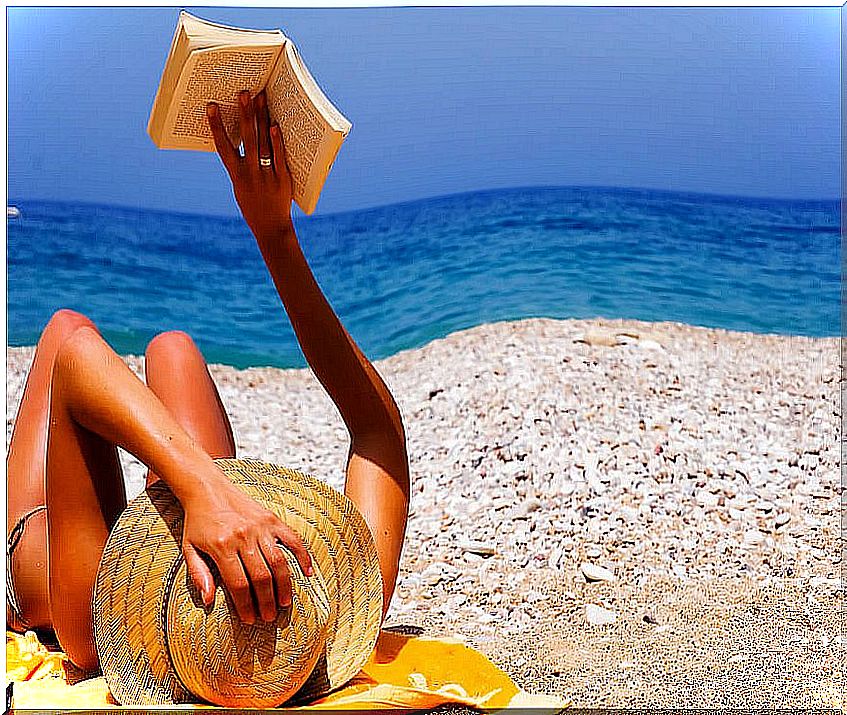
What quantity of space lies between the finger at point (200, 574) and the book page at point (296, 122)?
855 millimetres

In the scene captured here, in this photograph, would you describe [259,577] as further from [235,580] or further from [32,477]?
[32,477]

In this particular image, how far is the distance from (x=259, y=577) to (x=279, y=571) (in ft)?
0.15

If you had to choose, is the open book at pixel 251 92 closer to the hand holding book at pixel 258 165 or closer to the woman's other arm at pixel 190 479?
the hand holding book at pixel 258 165

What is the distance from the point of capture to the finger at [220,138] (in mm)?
2662

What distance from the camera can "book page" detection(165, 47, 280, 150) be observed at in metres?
2.53

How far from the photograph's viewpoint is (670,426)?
3248 millimetres

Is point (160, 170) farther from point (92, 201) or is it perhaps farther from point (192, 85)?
point (192, 85)

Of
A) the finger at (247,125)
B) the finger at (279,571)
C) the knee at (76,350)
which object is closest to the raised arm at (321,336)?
the finger at (247,125)

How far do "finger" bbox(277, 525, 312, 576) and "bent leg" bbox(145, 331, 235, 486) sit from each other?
13.0 inches

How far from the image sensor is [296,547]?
238 centimetres

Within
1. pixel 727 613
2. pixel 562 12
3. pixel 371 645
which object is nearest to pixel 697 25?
pixel 562 12

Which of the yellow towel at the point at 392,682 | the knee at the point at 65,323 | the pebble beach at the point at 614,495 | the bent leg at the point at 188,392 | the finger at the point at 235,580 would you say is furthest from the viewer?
the pebble beach at the point at 614,495

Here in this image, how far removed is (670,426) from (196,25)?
1649mm

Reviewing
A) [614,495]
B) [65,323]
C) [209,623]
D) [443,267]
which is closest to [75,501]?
[209,623]
